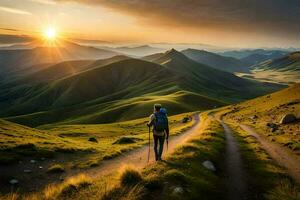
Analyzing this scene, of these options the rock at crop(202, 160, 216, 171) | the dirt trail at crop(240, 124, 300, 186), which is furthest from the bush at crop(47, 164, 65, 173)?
the dirt trail at crop(240, 124, 300, 186)

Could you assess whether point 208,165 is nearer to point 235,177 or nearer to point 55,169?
point 235,177

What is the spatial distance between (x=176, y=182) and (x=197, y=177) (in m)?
2.25

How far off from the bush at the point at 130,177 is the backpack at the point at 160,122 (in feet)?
17.2

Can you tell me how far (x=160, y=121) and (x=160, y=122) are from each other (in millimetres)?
72

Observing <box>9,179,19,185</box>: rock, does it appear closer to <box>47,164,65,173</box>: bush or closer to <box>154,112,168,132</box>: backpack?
<box>47,164,65,173</box>: bush

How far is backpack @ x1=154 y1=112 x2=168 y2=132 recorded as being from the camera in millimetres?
19797

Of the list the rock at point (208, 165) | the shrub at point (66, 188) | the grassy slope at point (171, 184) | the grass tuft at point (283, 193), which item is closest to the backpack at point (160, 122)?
the grassy slope at point (171, 184)

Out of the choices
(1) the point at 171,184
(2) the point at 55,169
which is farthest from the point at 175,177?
(2) the point at 55,169

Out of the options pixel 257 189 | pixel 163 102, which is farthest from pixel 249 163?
pixel 163 102

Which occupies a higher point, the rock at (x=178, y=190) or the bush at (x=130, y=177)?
the bush at (x=130, y=177)

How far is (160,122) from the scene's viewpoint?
780 inches

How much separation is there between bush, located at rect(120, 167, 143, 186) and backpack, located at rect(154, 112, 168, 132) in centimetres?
523

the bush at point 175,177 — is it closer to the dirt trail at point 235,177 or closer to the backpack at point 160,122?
the dirt trail at point 235,177

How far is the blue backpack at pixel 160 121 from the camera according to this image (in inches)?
779
